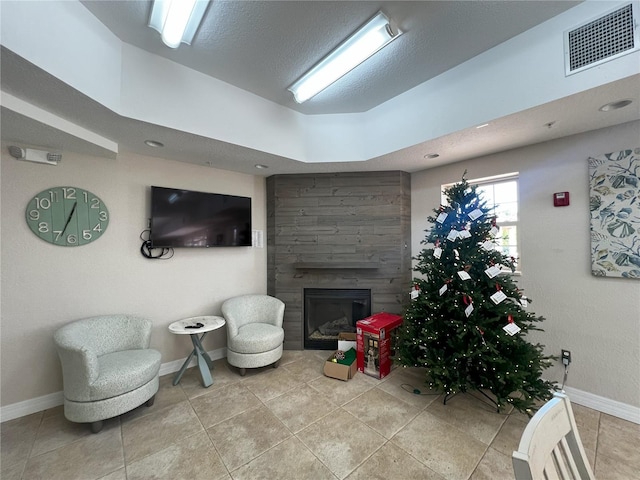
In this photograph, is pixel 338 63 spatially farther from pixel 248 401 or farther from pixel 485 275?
pixel 248 401

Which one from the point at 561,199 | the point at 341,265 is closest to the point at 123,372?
the point at 341,265

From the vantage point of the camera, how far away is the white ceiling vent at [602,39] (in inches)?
52.9

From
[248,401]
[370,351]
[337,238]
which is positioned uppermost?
[337,238]

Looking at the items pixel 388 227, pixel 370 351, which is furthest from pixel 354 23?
pixel 370 351

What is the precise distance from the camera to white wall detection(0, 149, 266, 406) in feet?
6.58

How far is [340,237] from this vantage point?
3.19m

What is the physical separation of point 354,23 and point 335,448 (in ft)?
9.46

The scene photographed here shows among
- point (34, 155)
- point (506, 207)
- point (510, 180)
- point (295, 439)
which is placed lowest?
point (295, 439)

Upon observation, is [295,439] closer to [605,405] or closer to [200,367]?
[200,367]

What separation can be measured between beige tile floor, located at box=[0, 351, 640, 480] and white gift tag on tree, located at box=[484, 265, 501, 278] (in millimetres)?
1155

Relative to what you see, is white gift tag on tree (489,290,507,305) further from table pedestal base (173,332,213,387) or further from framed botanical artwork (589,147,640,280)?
table pedestal base (173,332,213,387)

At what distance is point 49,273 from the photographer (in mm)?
2135

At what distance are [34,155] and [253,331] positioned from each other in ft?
8.14

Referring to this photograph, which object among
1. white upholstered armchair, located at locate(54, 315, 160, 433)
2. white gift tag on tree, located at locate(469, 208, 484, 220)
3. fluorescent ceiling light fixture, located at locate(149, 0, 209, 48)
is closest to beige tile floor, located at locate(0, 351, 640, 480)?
white upholstered armchair, located at locate(54, 315, 160, 433)
